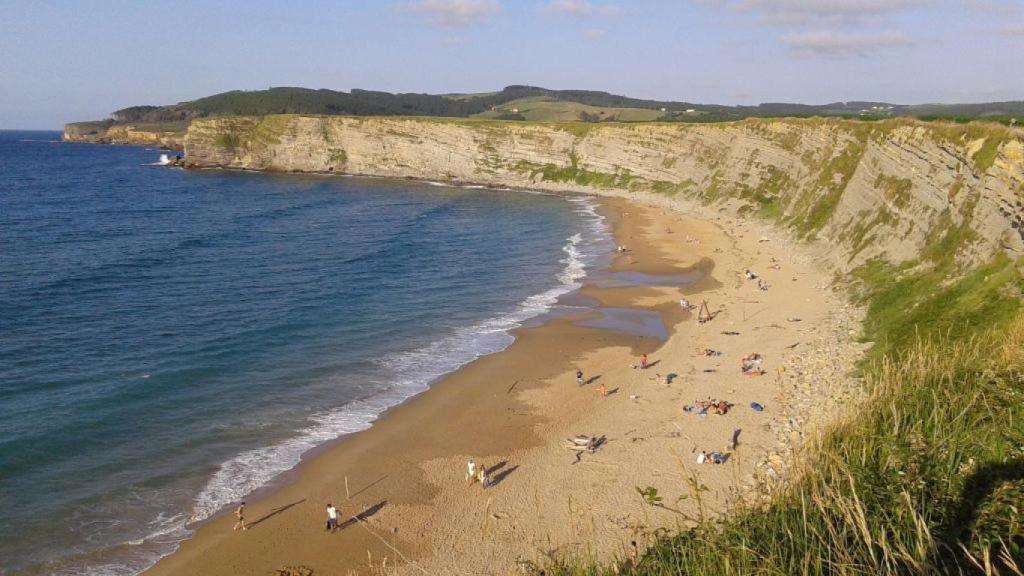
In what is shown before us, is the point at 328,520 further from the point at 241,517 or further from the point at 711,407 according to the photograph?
the point at 711,407

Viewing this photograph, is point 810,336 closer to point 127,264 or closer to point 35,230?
point 127,264

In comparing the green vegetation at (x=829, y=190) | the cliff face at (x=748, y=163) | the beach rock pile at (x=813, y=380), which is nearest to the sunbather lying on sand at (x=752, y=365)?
the beach rock pile at (x=813, y=380)

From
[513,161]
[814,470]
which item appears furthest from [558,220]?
[814,470]

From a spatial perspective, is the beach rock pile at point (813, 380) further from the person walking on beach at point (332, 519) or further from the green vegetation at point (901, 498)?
the person walking on beach at point (332, 519)

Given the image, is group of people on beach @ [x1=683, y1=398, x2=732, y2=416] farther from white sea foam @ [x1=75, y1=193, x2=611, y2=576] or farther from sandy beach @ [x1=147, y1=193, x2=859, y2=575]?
white sea foam @ [x1=75, y1=193, x2=611, y2=576]

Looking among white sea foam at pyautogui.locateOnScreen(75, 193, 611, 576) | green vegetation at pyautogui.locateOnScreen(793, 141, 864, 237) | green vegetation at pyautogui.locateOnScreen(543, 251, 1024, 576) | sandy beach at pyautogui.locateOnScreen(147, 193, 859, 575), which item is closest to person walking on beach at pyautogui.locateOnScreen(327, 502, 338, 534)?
sandy beach at pyautogui.locateOnScreen(147, 193, 859, 575)
